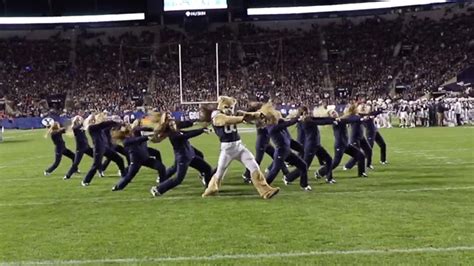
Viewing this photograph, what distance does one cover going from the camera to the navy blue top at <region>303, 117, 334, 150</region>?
508 inches

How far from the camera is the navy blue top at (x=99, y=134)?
14.5 meters

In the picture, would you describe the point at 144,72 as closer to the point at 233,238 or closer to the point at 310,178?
the point at 310,178

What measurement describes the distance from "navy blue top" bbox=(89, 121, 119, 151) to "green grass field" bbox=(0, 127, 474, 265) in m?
0.83

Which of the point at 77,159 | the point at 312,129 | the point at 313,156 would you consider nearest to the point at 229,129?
the point at 312,129

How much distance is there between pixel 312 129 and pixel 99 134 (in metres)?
4.82

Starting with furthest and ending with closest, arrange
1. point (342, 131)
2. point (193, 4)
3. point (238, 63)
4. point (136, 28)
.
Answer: point (136, 28)
point (238, 63)
point (193, 4)
point (342, 131)

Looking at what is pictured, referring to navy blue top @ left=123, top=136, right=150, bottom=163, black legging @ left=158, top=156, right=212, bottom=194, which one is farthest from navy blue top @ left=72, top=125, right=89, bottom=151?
black legging @ left=158, top=156, right=212, bottom=194

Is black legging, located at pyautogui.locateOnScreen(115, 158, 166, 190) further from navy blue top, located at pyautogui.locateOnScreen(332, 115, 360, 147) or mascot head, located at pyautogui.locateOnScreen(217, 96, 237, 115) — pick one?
navy blue top, located at pyautogui.locateOnScreen(332, 115, 360, 147)

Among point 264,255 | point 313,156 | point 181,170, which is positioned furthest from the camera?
point 313,156

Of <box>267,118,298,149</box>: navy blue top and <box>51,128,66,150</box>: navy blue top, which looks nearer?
<box>267,118,298,149</box>: navy blue top

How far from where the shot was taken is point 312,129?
13180 mm

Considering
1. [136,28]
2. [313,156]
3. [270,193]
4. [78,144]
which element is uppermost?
[136,28]

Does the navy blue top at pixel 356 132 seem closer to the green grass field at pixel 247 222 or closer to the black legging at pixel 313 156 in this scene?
the green grass field at pixel 247 222

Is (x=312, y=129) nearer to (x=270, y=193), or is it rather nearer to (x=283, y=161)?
(x=283, y=161)
